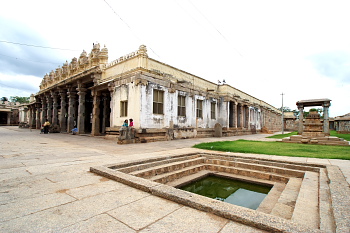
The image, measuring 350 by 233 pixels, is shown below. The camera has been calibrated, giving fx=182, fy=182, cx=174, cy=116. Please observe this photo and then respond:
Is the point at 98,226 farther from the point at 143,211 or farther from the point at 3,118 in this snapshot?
the point at 3,118

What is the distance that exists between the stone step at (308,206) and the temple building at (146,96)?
8.98 meters

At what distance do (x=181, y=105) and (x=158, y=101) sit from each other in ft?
8.57

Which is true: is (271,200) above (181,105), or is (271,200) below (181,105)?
below

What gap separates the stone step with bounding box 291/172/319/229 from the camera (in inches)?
91.3

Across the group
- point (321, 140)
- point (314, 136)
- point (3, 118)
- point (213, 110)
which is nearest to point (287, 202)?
point (321, 140)

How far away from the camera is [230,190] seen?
16.0 ft

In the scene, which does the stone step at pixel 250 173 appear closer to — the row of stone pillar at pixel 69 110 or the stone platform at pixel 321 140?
the stone platform at pixel 321 140

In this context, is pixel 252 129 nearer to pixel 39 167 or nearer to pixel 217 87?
pixel 217 87

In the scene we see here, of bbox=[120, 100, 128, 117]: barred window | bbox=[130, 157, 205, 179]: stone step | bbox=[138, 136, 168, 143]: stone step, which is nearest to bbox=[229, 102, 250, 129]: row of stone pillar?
bbox=[138, 136, 168, 143]: stone step

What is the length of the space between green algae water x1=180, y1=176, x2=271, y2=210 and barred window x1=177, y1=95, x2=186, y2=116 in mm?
9100

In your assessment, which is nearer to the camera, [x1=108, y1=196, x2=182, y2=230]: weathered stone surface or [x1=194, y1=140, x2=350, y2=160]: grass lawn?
[x1=108, y1=196, x2=182, y2=230]: weathered stone surface

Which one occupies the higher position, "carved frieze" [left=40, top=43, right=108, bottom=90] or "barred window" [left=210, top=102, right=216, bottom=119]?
"carved frieze" [left=40, top=43, right=108, bottom=90]

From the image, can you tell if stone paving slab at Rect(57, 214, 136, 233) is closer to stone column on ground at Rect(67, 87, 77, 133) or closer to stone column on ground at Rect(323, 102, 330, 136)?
stone column on ground at Rect(67, 87, 77, 133)

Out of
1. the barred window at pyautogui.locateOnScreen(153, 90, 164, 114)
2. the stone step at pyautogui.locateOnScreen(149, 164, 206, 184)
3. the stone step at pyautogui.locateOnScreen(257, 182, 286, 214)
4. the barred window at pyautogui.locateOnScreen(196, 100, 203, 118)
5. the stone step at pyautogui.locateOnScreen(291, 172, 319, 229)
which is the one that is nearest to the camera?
the stone step at pyautogui.locateOnScreen(291, 172, 319, 229)
